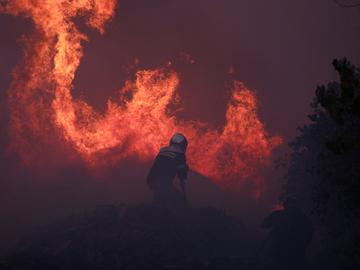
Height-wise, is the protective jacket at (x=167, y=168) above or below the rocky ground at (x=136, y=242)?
above

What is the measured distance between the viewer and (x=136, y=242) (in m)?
19.0

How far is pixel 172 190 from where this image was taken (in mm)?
24391

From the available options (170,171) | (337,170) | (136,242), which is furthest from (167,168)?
(337,170)

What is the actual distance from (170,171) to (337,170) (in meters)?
11.6

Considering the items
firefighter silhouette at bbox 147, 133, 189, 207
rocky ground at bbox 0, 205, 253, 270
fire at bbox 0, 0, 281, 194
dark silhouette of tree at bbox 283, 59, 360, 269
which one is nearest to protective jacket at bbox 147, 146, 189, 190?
firefighter silhouette at bbox 147, 133, 189, 207

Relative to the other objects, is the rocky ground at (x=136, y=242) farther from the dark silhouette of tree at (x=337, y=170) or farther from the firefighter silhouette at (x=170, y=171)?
the dark silhouette of tree at (x=337, y=170)

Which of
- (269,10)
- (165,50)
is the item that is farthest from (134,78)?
(269,10)

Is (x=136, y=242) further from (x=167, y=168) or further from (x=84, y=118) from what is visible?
(x=84, y=118)

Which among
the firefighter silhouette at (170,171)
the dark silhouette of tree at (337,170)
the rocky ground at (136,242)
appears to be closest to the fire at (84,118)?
the firefighter silhouette at (170,171)

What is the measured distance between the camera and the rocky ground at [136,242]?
16392 mm

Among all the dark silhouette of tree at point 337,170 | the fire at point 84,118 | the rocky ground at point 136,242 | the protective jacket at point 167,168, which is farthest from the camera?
the fire at point 84,118

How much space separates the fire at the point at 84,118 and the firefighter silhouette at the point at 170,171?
12.6 meters

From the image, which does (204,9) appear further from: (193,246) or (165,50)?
(193,246)

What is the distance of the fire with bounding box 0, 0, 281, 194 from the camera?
3669 cm
